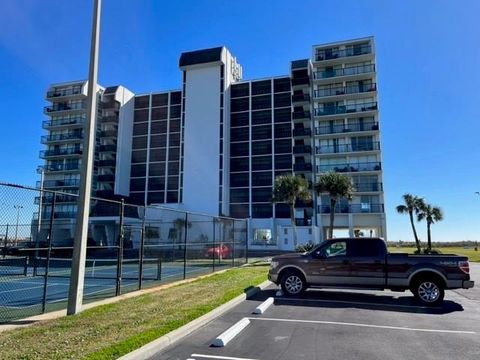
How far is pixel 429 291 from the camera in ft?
38.3

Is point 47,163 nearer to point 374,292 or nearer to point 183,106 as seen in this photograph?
point 183,106

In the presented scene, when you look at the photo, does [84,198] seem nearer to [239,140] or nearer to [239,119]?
[239,140]

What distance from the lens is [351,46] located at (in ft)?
198

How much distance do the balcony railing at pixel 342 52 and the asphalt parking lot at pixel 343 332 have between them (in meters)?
53.3

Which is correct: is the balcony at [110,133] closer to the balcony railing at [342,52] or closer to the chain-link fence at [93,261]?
the chain-link fence at [93,261]

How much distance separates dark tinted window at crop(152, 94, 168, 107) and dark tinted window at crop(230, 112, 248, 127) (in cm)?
1307

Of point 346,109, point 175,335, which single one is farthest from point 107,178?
point 175,335

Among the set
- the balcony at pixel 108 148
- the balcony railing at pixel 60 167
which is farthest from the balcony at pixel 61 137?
the balcony at pixel 108 148

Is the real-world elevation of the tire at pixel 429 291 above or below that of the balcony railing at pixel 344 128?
below

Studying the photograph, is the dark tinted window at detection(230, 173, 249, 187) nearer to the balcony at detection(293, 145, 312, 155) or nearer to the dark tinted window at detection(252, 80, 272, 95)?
the balcony at detection(293, 145, 312, 155)

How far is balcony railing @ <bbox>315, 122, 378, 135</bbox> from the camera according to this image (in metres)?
57.3

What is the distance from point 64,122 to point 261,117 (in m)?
37.1

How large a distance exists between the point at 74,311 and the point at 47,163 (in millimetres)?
72841

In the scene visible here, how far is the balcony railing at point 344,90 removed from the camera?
58.6 m
